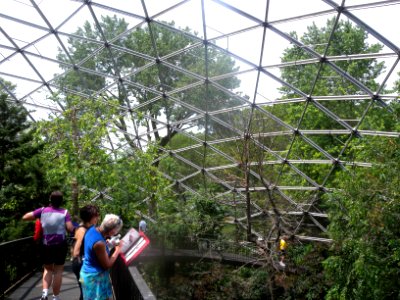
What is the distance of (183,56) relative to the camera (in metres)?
18.2

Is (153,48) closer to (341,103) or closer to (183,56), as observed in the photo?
(183,56)

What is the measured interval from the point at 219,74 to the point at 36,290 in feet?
36.4

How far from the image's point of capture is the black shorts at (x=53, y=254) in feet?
26.0

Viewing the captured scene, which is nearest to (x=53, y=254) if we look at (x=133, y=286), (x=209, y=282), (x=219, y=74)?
(x=133, y=286)

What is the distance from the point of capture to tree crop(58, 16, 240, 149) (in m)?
17.6

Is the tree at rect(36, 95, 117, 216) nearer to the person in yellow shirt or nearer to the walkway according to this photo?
the walkway

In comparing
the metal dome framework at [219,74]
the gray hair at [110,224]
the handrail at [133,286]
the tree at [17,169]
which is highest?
the metal dome framework at [219,74]

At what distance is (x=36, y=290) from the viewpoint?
10.4m

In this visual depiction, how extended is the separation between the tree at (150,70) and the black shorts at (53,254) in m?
8.67

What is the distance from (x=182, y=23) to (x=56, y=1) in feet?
15.5

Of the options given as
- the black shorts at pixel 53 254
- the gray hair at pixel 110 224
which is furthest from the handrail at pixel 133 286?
the black shorts at pixel 53 254

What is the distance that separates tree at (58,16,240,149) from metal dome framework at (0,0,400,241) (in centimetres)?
9

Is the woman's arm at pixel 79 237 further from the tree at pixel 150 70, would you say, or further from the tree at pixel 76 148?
the tree at pixel 150 70

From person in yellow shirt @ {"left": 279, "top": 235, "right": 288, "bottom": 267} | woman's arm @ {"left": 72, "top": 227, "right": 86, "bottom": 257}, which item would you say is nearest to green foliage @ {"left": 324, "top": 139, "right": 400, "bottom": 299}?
person in yellow shirt @ {"left": 279, "top": 235, "right": 288, "bottom": 267}
